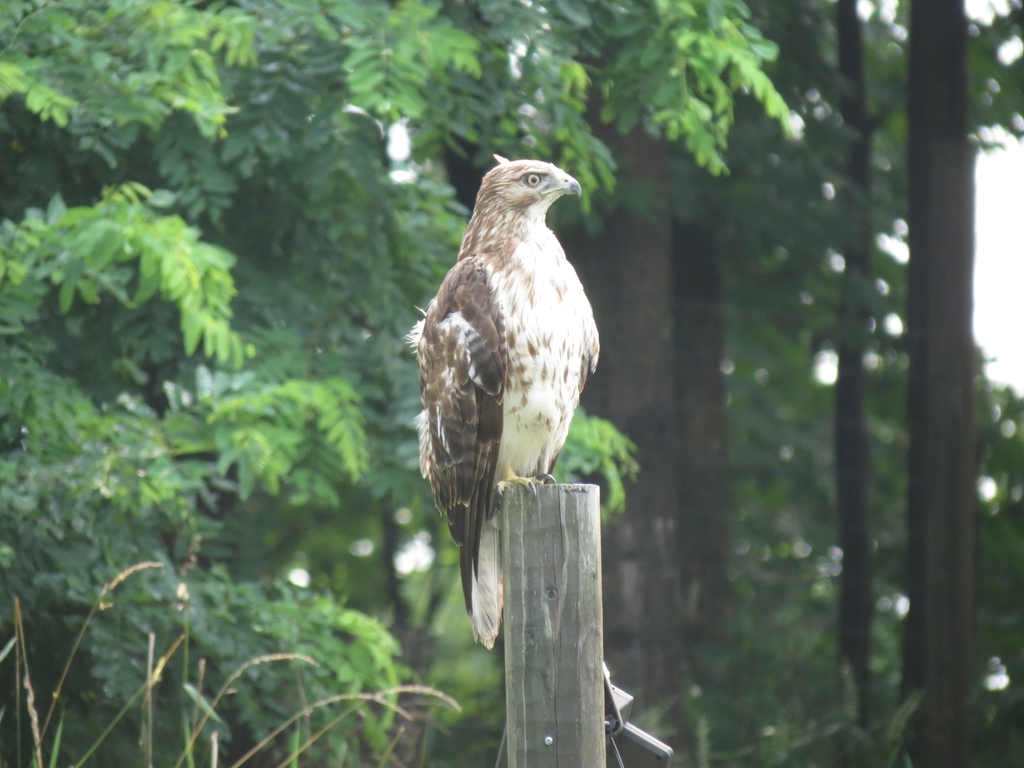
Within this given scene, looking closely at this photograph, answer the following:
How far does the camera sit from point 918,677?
20.5ft

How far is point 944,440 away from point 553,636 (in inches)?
170

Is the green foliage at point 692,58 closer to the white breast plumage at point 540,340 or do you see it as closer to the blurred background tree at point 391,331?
the blurred background tree at point 391,331

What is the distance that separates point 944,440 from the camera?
624 cm

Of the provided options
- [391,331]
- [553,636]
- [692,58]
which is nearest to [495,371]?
[553,636]

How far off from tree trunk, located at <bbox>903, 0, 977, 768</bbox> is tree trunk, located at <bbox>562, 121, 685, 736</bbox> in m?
1.28

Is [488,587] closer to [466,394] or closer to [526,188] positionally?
[466,394]

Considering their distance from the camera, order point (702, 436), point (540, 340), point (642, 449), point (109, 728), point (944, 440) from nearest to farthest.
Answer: point (109, 728) < point (540, 340) < point (944, 440) < point (642, 449) < point (702, 436)

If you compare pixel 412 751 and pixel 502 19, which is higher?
pixel 502 19

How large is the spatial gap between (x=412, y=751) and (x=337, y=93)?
301 cm

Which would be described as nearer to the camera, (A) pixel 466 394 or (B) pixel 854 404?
(A) pixel 466 394

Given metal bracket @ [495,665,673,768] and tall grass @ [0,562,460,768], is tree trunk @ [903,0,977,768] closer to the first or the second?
tall grass @ [0,562,460,768]

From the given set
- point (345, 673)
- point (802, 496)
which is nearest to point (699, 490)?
point (802, 496)

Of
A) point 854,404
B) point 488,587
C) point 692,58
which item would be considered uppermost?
point 692,58

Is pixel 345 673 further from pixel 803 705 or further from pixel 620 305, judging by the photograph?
pixel 803 705
